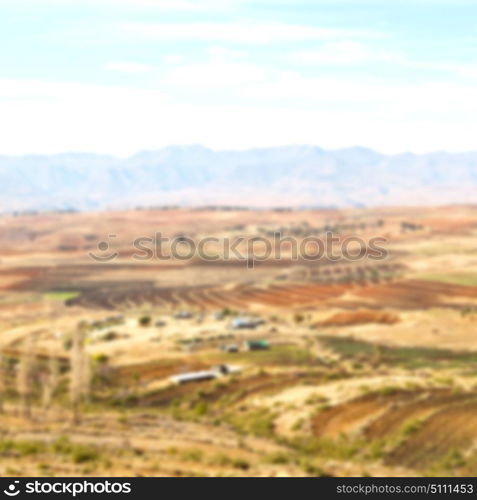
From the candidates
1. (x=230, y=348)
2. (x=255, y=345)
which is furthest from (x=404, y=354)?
(x=230, y=348)

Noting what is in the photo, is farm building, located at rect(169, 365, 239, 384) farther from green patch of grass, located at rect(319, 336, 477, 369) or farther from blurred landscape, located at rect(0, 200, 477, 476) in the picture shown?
green patch of grass, located at rect(319, 336, 477, 369)

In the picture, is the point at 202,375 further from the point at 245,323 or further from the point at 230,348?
the point at 245,323

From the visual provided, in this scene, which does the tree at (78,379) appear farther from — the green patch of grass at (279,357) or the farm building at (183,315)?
the farm building at (183,315)

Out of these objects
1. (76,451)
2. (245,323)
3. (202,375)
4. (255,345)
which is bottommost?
(245,323)

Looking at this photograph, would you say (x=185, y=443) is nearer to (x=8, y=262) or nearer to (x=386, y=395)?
(x=386, y=395)

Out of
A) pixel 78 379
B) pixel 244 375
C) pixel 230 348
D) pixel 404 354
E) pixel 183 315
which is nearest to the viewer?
pixel 78 379

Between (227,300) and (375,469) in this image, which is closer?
(375,469)
